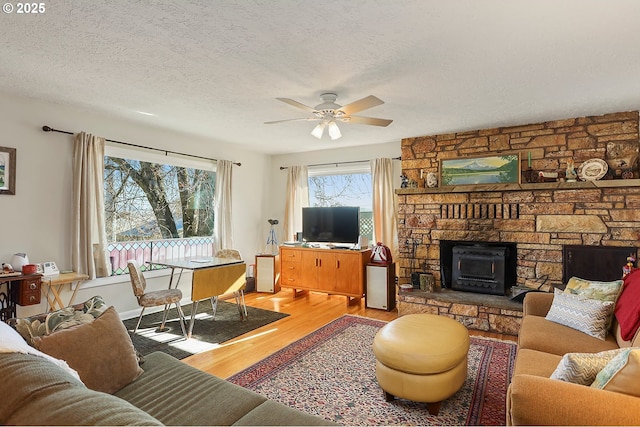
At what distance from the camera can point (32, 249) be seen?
11.1ft

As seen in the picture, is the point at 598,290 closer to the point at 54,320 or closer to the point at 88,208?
the point at 54,320

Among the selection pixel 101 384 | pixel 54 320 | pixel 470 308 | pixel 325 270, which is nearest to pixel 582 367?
pixel 101 384

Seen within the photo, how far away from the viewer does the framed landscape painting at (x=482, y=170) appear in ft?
13.7

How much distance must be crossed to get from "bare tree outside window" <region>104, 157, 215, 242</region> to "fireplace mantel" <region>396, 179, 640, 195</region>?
9.81ft

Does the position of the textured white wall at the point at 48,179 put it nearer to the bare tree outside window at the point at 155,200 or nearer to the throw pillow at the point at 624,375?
the bare tree outside window at the point at 155,200

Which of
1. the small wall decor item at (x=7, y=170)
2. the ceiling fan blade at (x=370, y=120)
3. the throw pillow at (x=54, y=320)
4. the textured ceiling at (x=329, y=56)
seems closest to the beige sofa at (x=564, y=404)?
the textured ceiling at (x=329, y=56)

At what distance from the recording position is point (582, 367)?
1.39 metres

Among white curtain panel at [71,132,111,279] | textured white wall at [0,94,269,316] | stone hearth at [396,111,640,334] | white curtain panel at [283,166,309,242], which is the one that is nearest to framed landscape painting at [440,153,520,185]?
stone hearth at [396,111,640,334]

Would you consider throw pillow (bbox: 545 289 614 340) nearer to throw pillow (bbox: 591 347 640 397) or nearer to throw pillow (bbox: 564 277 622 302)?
throw pillow (bbox: 564 277 622 302)

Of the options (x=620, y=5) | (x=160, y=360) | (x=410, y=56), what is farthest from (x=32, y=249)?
(x=620, y=5)

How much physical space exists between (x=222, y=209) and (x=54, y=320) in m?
3.68

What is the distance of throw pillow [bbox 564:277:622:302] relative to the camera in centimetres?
245

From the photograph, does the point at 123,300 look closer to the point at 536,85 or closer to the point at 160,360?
the point at 160,360

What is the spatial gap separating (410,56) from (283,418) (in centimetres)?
232
